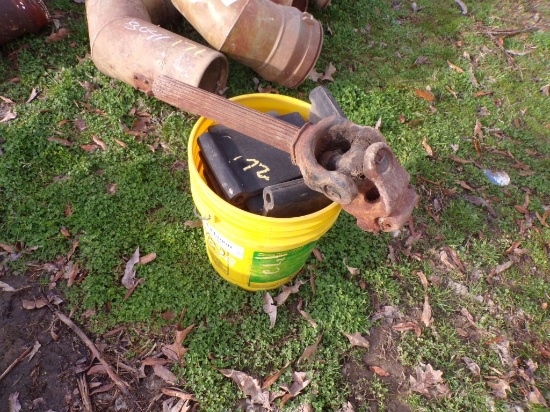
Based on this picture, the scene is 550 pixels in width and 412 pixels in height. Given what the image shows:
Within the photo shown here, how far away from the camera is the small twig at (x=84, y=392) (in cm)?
259

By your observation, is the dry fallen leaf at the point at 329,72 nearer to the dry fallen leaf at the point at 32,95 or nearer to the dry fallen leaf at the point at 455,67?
the dry fallen leaf at the point at 455,67

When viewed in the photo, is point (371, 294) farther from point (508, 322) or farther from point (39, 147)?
point (39, 147)

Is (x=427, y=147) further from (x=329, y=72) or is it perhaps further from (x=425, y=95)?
(x=329, y=72)

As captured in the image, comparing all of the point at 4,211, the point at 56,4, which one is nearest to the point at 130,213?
the point at 4,211

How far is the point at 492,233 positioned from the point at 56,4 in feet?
17.6

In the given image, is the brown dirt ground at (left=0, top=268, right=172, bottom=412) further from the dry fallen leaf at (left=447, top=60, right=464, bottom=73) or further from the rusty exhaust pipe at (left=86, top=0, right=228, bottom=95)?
the dry fallen leaf at (left=447, top=60, right=464, bottom=73)

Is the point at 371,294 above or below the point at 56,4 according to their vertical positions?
below

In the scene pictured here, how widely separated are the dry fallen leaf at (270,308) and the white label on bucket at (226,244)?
751 millimetres

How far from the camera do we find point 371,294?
3342 mm

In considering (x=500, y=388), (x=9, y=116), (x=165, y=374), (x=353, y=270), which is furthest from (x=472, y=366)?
(x=9, y=116)

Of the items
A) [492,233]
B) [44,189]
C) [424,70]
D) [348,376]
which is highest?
[424,70]

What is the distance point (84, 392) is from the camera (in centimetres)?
263

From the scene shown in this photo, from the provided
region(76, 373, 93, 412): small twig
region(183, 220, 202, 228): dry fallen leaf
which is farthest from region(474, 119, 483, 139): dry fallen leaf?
region(76, 373, 93, 412): small twig

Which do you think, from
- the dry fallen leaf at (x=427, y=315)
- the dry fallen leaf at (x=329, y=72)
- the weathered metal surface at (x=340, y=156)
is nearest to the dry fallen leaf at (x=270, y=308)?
the dry fallen leaf at (x=427, y=315)
